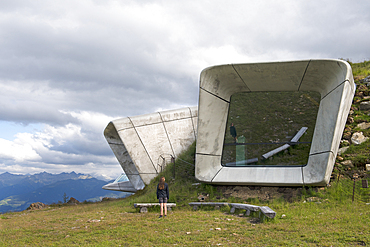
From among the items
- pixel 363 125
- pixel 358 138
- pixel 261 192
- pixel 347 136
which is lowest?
pixel 261 192

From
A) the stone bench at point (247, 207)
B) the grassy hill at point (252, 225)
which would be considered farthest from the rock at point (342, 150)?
the stone bench at point (247, 207)

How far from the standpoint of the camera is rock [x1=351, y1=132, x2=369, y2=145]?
12953 mm

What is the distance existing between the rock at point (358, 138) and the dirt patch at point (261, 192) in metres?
4.30

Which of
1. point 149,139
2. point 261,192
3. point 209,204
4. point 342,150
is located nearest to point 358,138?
point 342,150

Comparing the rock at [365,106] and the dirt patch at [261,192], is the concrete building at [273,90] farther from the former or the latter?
A: the rock at [365,106]

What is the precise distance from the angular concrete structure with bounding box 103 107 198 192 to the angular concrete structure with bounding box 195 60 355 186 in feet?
22.2

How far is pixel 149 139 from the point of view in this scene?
61.3 feet

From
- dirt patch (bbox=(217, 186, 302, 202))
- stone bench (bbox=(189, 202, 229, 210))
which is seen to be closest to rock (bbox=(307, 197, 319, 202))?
dirt patch (bbox=(217, 186, 302, 202))

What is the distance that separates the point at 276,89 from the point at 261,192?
467 cm

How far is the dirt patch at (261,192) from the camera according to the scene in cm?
1094

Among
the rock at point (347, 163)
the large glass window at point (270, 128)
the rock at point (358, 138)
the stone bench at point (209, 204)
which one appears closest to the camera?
the stone bench at point (209, 204)

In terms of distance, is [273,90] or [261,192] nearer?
[261,192]

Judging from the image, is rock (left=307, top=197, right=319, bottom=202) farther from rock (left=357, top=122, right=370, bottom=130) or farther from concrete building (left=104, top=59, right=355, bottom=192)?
rock (left=357, top=122, right=370, bottom=130)

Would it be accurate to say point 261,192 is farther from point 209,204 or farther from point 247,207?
point 247,207
